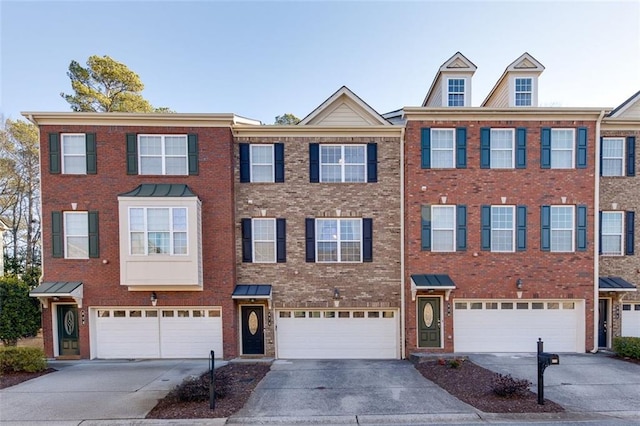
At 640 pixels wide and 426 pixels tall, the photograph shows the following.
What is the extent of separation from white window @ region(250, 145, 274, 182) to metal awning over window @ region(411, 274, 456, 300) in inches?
254

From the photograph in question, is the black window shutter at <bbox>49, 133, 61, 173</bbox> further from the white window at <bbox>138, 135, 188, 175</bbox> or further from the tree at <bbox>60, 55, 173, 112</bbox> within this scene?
the tree at <bbox>60, 55, 173, 112</bbox>

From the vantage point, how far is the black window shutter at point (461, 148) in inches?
423

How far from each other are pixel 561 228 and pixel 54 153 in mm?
18545

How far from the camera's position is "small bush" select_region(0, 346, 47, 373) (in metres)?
8.93

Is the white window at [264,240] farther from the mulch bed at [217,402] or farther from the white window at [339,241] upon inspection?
the mulch bed at [217,402]

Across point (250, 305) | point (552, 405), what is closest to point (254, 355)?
point (250, 305)

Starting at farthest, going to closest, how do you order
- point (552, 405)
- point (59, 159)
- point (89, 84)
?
point (89, 84) → point (59, 159) → point (552, 405)

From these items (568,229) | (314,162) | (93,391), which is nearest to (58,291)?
(93,391)

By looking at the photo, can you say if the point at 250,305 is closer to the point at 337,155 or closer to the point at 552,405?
the point at 337,155

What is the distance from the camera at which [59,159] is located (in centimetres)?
1044

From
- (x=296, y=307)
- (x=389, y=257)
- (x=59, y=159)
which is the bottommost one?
(x=296, y=307)

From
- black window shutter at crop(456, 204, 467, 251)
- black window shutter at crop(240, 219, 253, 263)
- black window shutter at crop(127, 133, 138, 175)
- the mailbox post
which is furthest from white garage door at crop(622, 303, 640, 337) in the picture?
black window shutter at crop(127, 133, 138, 175)

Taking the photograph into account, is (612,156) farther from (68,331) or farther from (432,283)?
(68,331)

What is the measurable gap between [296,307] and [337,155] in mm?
5889
